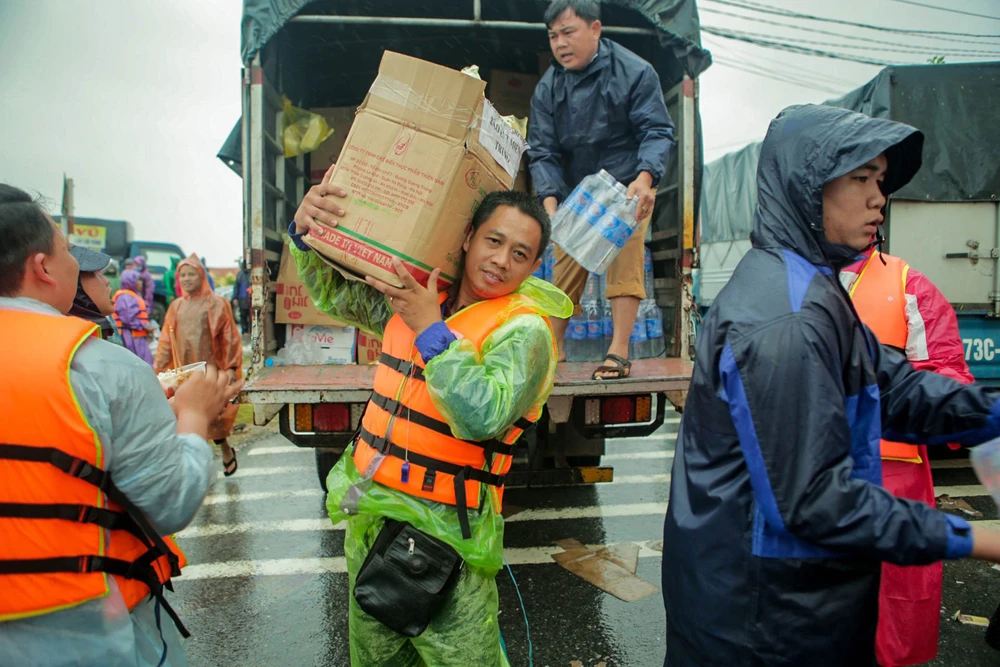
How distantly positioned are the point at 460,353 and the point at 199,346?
4985 millimetres

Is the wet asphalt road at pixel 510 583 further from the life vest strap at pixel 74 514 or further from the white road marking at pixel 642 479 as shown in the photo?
the life vest strap at pixel 74 514

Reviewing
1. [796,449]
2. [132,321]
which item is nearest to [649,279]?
[796,449]

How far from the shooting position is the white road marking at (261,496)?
16.6 ft

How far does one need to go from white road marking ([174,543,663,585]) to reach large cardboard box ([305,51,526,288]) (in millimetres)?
2604

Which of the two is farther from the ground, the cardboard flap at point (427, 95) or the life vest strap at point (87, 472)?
the cardboard flap at point (427, 95)

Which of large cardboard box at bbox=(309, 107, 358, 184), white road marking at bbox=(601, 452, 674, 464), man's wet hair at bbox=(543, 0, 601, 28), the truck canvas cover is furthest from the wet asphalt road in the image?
man's wet hair at bbox=(543, 0, 601, 28)

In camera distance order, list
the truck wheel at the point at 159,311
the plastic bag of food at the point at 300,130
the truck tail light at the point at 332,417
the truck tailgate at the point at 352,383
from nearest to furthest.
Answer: the truck tailgate at the point at 352,383 → the truck tail light at the point at 332,417 → the plastic bag of food at the point at 300,130 → the truck wheel at the point at 159,311

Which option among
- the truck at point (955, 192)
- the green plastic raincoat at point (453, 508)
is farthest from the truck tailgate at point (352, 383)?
the truck at point (955, 192)

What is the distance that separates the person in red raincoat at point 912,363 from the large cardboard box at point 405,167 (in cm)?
160

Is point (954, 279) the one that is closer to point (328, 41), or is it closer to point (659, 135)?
point (659, 135)

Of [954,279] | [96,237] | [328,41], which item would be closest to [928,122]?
[954,279]

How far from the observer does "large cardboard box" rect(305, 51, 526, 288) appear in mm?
1672

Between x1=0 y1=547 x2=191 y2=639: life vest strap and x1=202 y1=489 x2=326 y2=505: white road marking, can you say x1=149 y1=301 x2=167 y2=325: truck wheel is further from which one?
x1=0 y1=547 x2=191 y2=639: life vest strap

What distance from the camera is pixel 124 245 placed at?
19.0m
